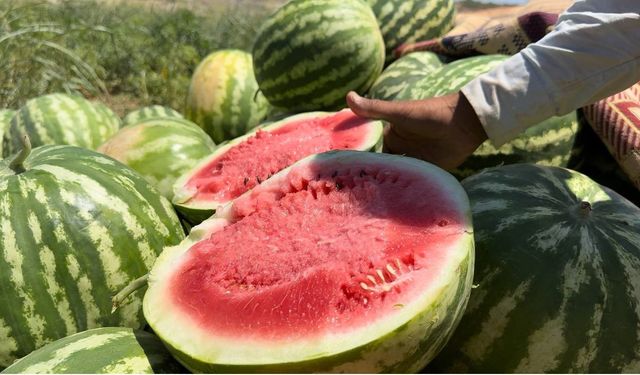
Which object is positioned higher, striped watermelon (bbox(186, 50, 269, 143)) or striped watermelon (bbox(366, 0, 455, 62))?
striped watermelon (bbox(366, 0, 455, 62))

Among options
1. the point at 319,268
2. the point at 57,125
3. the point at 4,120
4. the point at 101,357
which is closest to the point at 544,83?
the point at 319,268

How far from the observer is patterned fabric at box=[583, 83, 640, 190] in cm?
220

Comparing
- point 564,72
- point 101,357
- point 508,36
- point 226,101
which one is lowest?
point 226,101

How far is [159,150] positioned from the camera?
268 cm

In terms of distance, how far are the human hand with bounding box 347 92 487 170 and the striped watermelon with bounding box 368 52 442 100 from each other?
3.02 feet

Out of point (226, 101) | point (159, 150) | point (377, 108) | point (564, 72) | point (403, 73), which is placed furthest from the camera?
point (226, 101)

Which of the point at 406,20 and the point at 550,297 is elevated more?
the point at 406,20

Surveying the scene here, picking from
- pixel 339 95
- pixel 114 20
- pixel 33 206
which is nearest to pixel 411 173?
pixel 33 206

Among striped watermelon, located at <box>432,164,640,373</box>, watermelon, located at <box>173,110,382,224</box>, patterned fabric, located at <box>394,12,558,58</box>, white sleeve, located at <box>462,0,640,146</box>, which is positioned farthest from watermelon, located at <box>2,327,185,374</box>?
patterned fabric, located at <box>394,12,558,58</box>

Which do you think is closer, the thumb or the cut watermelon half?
the cut watermelon half

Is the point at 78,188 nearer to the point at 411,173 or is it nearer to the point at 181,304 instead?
the point at 181,304

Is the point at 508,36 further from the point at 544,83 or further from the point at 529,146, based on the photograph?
the point at 544,83

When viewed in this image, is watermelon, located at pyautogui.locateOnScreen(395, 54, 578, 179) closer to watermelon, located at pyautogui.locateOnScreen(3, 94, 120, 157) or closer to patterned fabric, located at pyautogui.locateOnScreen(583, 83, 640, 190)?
patterned fabric, located at pyautogui.locateOnScreen(583, 83, 640, 190)

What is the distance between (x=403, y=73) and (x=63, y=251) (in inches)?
83.4
